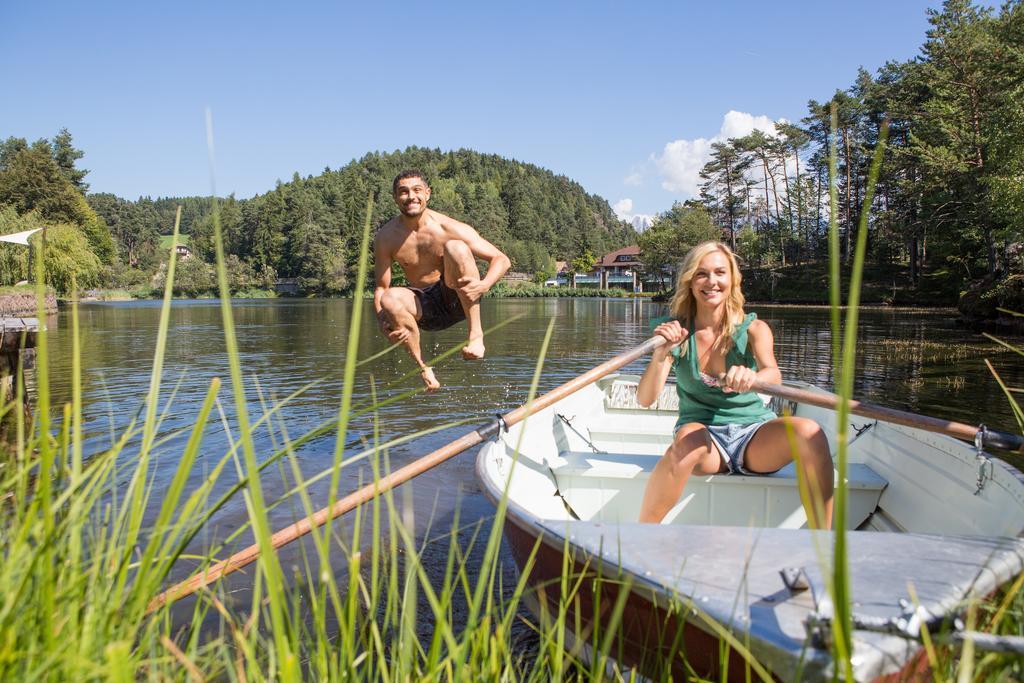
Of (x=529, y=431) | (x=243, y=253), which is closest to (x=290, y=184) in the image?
(x=243, y=253)

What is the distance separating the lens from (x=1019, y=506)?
10.5 feet

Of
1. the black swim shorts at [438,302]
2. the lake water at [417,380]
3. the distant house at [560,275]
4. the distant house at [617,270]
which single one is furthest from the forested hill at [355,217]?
the black swim shorts at [438,302]

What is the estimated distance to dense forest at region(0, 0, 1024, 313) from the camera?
3010 centimetres

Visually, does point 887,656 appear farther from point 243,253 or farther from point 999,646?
point 243,253

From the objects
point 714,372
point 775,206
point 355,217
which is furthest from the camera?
point 355,217

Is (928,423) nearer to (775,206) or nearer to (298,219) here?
(775,206)

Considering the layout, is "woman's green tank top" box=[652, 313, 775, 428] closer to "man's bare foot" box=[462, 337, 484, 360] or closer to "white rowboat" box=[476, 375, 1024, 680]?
"white rowboat" box=[476, 375, 1024, 680]

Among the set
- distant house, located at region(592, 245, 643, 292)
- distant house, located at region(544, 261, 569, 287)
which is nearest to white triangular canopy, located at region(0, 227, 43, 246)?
distant house, located at region(592, 245, 643, 292)

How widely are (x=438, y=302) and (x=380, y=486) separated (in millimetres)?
2843

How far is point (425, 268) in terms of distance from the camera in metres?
4.85

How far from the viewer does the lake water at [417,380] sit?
24.1 ft

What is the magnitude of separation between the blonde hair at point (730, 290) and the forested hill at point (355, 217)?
6430 cm

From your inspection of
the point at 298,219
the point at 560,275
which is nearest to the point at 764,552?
the point at 298,219

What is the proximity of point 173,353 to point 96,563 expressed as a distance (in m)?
22.5
